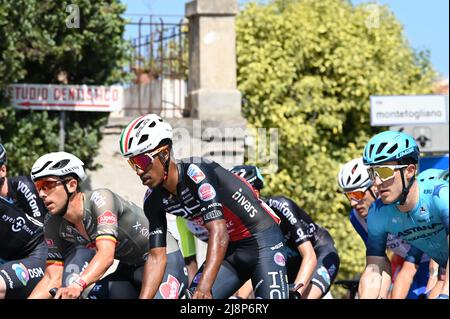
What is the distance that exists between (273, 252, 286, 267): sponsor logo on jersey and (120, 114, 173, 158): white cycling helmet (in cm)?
134

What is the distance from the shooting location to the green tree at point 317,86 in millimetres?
19016

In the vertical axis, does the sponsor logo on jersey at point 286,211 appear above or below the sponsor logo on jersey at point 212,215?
below

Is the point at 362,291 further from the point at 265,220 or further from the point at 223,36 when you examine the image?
the point at 223,36

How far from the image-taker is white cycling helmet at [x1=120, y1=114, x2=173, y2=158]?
800 centimetres

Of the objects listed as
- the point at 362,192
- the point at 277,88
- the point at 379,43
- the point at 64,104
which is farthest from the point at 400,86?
the point at 362,192

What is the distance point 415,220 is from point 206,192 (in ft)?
5.05

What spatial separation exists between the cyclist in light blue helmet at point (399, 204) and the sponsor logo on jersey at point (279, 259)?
0.82 m

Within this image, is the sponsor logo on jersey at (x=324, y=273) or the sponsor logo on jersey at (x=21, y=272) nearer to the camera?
the sponsor logo on jersey at (x=21, y=272)

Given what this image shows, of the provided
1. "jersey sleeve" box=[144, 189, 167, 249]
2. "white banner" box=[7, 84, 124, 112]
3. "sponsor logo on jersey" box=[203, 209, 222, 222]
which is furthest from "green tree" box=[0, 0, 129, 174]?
"sponsor logo on jersey" box=[203, 209, 222, 222]

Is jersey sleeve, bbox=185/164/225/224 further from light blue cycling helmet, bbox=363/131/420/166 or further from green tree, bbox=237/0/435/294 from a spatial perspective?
green tree, bbox=237/0/435/294

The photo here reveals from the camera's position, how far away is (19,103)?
1521cm

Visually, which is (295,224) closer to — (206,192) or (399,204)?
(399,204)

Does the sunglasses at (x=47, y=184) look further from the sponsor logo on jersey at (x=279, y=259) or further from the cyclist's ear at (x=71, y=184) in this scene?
the sponsor logo on jersey at (x=279, y=259)

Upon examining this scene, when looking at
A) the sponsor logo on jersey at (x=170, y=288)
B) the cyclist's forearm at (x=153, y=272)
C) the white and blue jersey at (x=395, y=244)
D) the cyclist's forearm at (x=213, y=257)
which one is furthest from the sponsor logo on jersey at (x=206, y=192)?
the white and blue jersey at (x=395, y=244)
